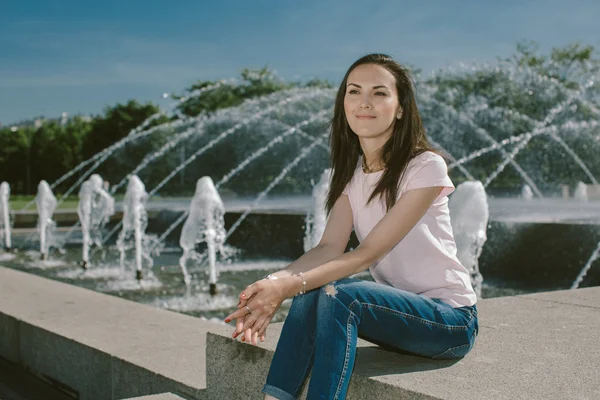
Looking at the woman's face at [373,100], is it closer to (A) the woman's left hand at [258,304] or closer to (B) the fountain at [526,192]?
(A) the woman's left hand at [258,304]

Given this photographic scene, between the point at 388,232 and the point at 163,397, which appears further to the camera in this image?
the point at 163,397

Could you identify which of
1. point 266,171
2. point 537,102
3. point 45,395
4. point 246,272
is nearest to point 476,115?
point 537,102

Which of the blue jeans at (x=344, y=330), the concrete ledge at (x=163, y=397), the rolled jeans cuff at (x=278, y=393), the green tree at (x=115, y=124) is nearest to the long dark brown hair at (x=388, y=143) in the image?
the blue jeans at (x=344, y=330)

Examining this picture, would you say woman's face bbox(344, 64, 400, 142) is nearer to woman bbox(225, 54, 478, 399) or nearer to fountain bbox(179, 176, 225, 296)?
woman bbox(225, 54, 478, 399)

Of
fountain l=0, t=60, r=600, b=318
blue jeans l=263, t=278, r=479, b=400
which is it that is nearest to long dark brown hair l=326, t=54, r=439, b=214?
blue jeans l=263, t=278, r=479, b=400

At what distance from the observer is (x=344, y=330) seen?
2.46 m

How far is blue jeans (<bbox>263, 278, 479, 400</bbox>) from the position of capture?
2422mm

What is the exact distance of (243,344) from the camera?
306 centimetres

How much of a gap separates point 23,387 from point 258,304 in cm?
271

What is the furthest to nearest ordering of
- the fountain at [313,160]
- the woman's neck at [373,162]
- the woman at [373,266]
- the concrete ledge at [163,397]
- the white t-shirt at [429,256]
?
1. the fountain at [313,160]
2. the concrete ledge at [163,397]
3. the woman's neck at [373,162]
4. the white t-shirt at [429,256]
5. the woman at [373,266]

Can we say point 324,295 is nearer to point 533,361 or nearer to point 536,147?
point 533,361

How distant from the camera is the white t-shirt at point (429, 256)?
2762mm

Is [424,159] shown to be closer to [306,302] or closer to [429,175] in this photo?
[429,175]

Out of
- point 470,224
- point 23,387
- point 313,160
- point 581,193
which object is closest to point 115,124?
point 313,160
